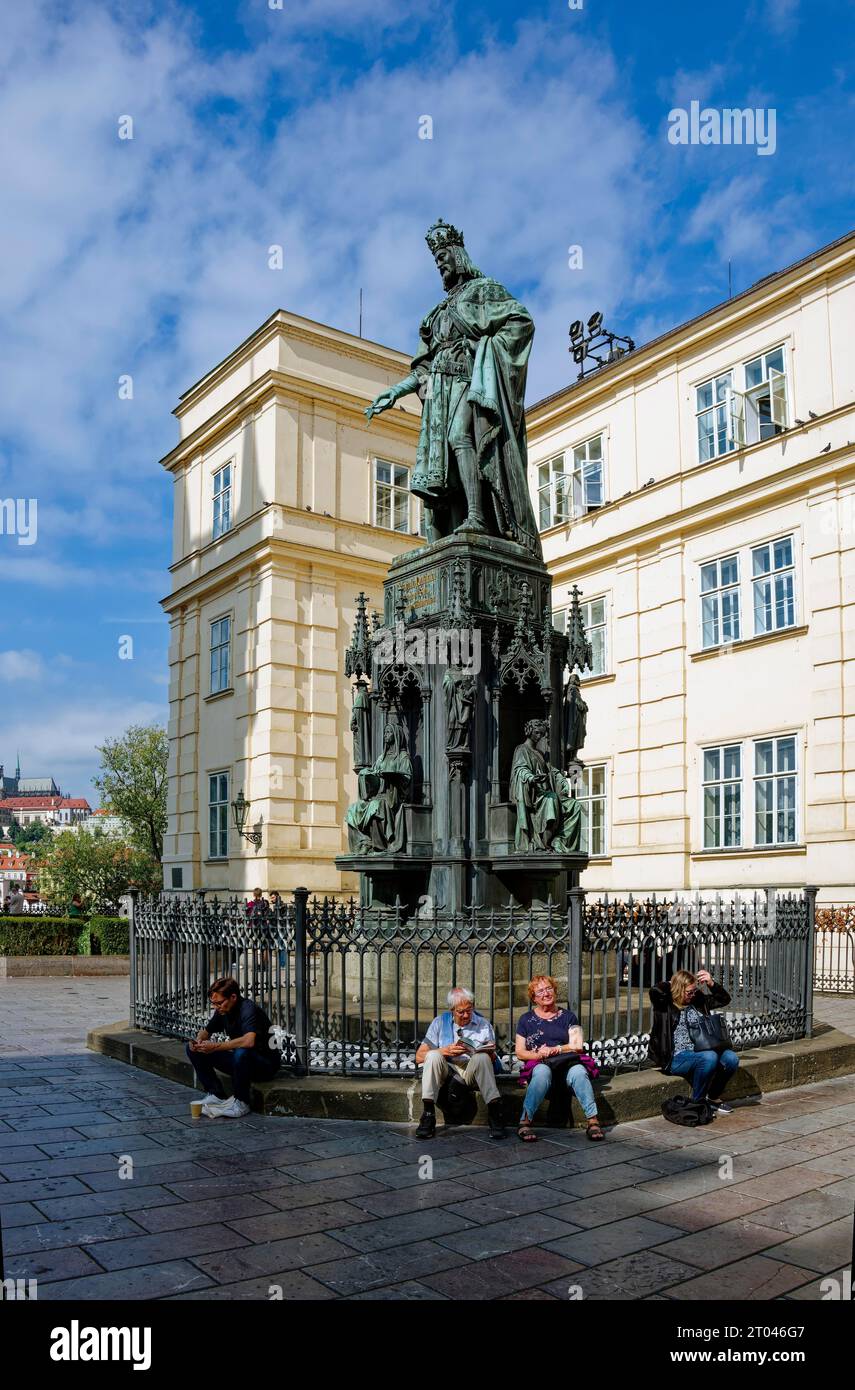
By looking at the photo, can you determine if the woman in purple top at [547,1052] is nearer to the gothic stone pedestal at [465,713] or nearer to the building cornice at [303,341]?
the gothic stone pedestal at [465,713]

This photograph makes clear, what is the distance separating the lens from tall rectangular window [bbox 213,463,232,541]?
29281 millimetres

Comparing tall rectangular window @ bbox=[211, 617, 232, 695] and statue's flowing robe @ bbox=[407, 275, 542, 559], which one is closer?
statue's flowing robe @ bbox=[407, 275, 542, 559]

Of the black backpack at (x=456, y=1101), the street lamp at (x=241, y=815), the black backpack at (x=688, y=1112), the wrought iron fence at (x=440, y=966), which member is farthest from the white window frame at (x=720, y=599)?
the black backpack at (x=456, y=1101)

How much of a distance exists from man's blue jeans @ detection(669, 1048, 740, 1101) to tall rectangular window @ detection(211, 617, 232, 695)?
21202 millimetres

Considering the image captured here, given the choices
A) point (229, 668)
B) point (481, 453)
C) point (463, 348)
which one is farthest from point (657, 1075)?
point (229, 668)

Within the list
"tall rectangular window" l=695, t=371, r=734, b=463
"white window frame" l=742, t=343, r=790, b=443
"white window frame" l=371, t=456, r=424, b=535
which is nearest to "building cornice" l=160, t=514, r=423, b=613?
"white window frame" l=371, t=456, r=424, b=535

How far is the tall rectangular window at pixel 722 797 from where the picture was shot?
22906 millimetres

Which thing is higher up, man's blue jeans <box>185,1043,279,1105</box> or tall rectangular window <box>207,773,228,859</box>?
tall rectangular window <box>207,773,228,859</box>

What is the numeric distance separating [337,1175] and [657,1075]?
10.4 ft

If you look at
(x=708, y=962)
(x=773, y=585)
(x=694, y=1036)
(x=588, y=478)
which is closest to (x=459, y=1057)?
(x=694, y=1036)

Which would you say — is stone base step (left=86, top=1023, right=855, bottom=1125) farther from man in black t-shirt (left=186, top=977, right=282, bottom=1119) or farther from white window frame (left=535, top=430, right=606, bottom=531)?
white window frame (left=535, top=430, right=606, bottom=531)

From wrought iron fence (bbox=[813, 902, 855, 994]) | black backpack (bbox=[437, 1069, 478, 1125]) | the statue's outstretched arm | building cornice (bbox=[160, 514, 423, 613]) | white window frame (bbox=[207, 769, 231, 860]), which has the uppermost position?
building cornice (bbox=[160, 514, 423, 613])
